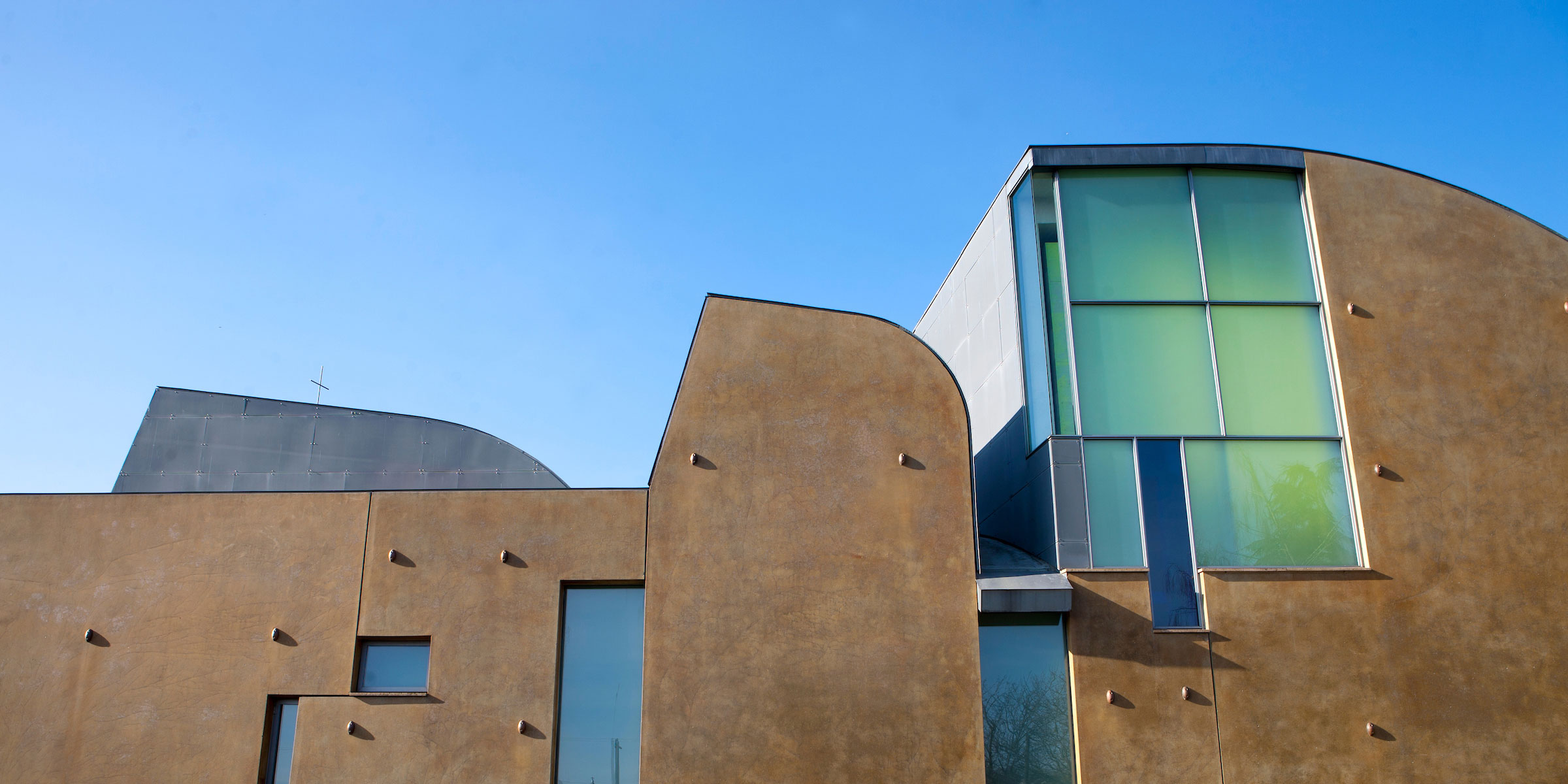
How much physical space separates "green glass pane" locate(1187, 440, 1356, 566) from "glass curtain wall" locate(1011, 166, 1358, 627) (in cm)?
2

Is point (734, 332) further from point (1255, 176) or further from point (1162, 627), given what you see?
point (1255, 176)

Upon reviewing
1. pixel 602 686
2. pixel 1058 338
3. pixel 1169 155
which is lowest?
pixel 602 686

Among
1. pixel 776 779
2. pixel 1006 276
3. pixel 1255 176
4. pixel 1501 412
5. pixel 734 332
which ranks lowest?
pixel 776 779

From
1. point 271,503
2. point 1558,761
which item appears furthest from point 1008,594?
point 271,503

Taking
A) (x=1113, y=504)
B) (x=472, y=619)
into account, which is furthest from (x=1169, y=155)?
(x=472, y=619)

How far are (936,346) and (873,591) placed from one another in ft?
26.1

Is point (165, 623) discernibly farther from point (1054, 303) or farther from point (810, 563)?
point (1054, 303)

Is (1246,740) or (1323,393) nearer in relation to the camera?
(1246,740)

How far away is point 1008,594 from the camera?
42.7ft

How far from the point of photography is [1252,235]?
15.3 m

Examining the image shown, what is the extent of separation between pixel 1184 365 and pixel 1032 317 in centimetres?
219

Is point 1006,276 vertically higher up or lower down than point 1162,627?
higher up

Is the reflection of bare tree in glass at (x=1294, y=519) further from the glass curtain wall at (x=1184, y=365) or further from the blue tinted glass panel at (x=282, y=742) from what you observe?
the blue tinted glass panel at (x=282, y=742)

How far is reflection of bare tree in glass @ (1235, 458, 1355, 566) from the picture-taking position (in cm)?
1379
